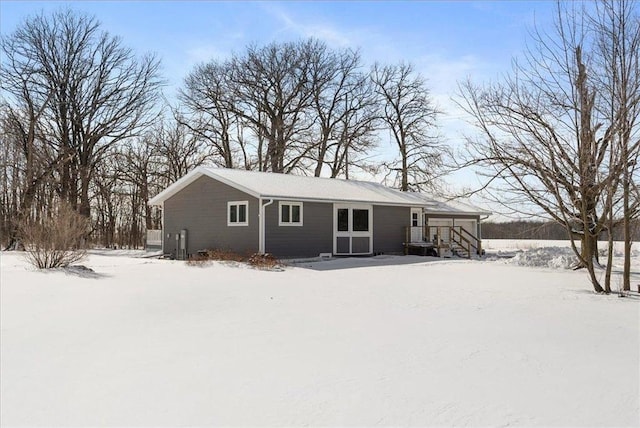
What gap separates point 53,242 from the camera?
1350cm

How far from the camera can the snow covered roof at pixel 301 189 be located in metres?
19.0

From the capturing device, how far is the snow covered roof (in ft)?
62.2

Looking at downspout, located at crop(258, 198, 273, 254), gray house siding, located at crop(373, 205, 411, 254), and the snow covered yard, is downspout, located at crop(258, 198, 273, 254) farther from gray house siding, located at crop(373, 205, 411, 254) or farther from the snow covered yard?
the snow covered yard

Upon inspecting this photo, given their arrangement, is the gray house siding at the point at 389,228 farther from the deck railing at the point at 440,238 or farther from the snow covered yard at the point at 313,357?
the snow covered yard at the point at 313,357

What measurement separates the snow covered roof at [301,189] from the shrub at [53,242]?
6090 millimetres

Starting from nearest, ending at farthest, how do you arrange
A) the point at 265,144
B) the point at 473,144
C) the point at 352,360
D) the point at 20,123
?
the point at 352,360
the point at 473,144
the point at 20,123
the point at 265,144

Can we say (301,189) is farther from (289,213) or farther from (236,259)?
(236,259)

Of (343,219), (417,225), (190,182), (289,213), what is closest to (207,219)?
(190,182)

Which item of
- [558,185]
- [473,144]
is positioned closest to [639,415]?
[558,185]

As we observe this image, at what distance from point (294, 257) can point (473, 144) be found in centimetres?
843

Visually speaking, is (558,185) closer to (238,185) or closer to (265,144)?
(238,185)

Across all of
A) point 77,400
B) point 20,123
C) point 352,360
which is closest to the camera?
point 77,400

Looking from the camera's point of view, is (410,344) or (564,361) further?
(410,344)

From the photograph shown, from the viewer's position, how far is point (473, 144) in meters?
12.6
